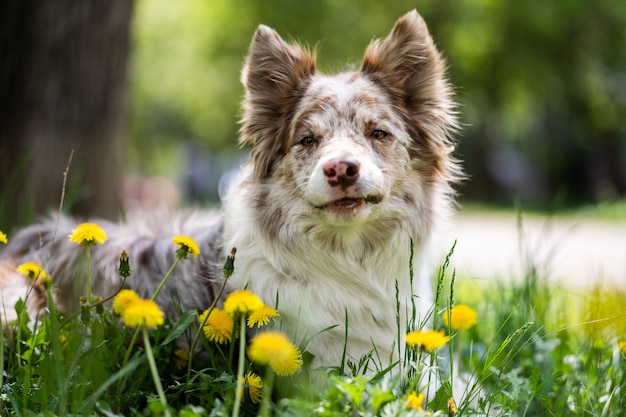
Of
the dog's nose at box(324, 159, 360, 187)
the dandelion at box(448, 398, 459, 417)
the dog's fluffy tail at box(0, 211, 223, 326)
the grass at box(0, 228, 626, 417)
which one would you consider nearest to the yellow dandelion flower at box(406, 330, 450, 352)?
the grass at box(0, 228, 626, 417)

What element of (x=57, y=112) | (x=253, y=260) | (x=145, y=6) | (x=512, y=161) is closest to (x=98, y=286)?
(x=253, y=260)

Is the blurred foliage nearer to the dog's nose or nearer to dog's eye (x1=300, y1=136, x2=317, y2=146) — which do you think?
dog's eye (x1=300, y1=136, x2=317, y2=146)

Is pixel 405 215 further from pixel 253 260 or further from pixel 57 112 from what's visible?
pixel 57 112

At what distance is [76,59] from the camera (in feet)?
17.9

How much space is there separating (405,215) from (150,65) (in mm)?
25440

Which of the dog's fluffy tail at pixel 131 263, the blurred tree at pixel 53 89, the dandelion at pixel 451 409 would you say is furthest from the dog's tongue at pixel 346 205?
the blurred tree at pixel 53 89

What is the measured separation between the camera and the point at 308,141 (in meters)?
3.51

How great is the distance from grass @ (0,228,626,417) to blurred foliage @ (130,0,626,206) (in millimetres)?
13264

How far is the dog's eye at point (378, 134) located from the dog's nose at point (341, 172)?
48 cm

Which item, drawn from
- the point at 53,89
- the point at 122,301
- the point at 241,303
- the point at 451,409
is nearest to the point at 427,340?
the point at 451,409

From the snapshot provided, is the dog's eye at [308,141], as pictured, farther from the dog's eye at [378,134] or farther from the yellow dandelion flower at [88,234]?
the yellow dandelion flower at [88,234]

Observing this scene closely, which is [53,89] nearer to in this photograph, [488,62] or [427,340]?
[427,340]

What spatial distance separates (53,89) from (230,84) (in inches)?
771

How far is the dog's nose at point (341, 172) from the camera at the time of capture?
302 cm
